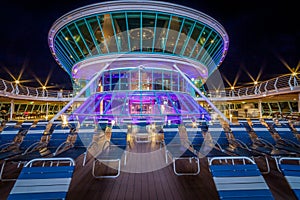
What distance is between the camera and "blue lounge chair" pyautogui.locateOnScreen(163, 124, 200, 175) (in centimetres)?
356

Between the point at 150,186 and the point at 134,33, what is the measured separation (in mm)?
10808

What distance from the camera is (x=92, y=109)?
39.0ft

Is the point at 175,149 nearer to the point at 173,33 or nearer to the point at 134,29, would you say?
the point at 134,29

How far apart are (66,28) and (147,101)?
27.5ft

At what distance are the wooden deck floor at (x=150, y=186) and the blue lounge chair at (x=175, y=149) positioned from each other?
0.93 feet

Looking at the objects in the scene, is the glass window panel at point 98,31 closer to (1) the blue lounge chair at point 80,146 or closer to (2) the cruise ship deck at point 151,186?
(1) the blue lounge chair at point 80,146

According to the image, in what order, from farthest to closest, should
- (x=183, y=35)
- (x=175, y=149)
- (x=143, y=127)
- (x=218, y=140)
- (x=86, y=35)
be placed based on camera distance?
(x=183, y=35) < (x=86, y=35) < (x=143, y=127) < (x=218, y=140) < (x=175, y=149)

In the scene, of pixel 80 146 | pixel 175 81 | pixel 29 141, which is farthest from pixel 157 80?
pixel 29 141

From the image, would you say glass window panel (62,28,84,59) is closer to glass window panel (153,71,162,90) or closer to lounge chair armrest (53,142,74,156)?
glass window panel (153,71,162,90)

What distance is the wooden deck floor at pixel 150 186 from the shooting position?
2.75 meters

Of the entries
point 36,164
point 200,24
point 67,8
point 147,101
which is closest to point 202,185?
point 36,164

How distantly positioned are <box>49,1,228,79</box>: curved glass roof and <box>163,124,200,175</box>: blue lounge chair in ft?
27.3

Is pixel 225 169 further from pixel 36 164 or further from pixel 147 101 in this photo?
pixel 147 101

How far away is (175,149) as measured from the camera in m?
4.20
